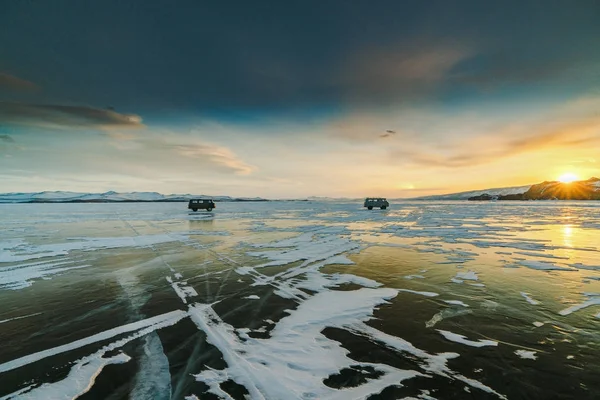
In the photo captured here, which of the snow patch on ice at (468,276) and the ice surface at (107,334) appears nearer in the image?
the ice surface at (107,334)

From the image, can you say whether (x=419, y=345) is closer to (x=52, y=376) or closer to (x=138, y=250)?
(x=52, y=376)

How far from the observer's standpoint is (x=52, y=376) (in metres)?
3.76

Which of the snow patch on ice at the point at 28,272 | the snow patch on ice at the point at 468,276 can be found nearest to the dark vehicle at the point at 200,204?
the snow patch on ice at the point at 28,272

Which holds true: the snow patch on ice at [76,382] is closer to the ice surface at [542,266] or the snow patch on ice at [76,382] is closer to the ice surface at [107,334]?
the ice surface at [107,334]

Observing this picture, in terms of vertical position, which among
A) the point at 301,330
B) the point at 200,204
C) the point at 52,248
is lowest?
the point at 301,330

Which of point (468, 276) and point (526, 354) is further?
point (468, 276)

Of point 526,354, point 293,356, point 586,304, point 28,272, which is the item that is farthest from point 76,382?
point 586,304

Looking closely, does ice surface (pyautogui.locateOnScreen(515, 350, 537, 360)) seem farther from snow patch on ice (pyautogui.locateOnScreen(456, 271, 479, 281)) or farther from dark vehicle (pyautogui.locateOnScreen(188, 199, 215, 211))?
dark vehicle (pyautogui.locateOnScreen(188, 199, 215, 211))

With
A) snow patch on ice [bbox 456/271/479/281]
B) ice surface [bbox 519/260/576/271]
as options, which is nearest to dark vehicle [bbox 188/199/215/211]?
snow patch on ice [bbox 456/271/479/281]

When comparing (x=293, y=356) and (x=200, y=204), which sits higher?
(x=200, y=204)

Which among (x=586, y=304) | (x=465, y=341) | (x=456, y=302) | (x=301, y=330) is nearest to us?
(x=465, y=341)

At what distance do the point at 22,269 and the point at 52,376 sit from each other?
8846mm

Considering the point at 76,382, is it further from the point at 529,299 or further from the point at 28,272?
the point at 529,299

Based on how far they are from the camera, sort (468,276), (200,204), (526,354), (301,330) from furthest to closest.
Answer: (200,204) → (468,276) → (301,330) → (526,354)
